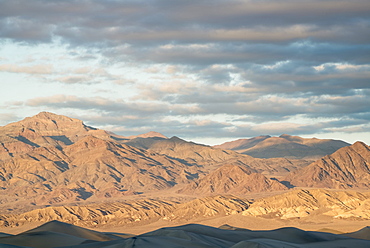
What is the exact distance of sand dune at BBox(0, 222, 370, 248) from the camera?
3169 inches

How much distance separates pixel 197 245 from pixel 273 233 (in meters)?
30.7

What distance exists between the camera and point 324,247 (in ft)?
303

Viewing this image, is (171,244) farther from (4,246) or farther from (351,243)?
(351,243)

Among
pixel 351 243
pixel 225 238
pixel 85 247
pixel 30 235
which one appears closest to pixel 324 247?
pixel 351 243

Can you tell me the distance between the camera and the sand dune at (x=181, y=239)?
8050 centimetres

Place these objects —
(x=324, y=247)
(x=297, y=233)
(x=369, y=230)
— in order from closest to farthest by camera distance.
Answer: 1. (x=324, y=247)
2. (x=297, y=233)
3. (x=369, y=230)

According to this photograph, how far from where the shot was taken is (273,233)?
4486 inches

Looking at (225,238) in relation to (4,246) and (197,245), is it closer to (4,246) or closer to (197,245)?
(197,245)

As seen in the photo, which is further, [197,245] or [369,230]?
[369,230]

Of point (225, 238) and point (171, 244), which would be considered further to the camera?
point (225, 238)

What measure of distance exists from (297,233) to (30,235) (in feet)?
156

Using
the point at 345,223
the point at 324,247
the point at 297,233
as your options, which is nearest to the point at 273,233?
the point at 297,233

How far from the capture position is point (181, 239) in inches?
3563

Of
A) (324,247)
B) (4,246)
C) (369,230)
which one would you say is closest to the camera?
(4,246)
